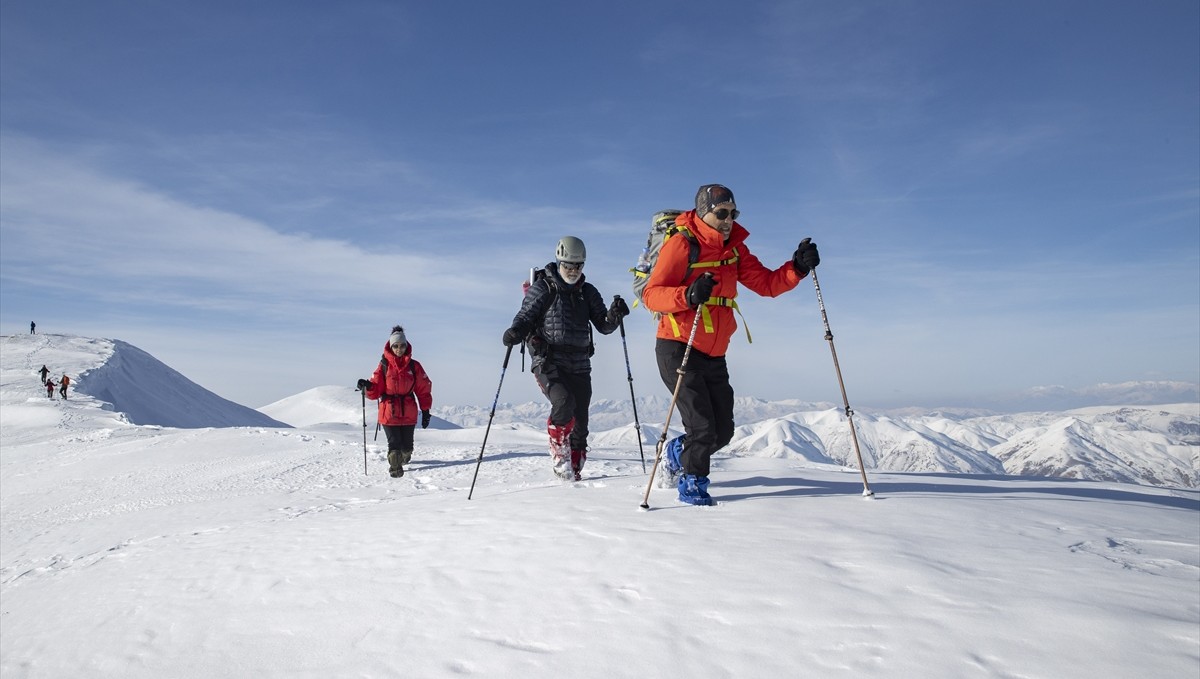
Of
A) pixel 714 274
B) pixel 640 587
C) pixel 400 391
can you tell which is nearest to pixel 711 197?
pixel 714 274

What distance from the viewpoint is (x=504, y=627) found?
2910 mm

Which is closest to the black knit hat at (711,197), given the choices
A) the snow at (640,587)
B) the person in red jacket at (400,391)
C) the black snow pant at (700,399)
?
the black snow pant at (700,399)

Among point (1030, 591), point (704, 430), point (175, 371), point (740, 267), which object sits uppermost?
point (175, 371)

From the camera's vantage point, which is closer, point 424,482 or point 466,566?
point 466,566

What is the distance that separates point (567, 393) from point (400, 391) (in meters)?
4.57

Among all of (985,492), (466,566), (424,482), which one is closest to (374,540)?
(466,566)

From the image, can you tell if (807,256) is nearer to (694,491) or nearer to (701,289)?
(701,289)

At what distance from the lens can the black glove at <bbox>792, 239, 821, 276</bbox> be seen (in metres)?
5.35

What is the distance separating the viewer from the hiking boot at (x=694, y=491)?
5.20m

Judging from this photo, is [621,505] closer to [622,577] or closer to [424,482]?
[622,577]

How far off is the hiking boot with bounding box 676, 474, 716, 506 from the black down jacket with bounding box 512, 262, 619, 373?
8.89ft

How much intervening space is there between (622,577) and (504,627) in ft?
2.30

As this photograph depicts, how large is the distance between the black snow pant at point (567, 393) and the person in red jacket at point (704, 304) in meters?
2.08

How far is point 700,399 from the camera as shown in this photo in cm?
545
